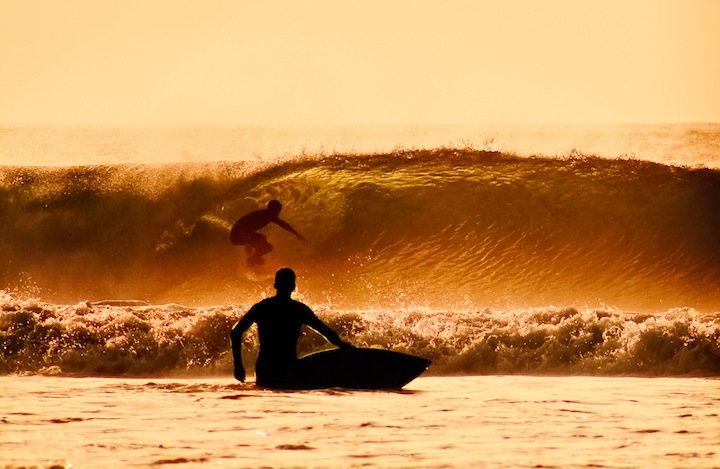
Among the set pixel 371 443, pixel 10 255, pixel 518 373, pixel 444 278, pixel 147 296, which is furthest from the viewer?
pixel 10 255

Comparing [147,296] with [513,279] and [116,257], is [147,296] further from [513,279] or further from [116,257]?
[513,279]

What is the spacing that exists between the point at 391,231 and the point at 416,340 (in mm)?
5729

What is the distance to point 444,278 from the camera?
17906mm

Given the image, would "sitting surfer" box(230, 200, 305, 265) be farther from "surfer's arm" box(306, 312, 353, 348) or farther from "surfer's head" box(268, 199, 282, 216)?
"surfer's arm" box(306, 312, 353, 348)

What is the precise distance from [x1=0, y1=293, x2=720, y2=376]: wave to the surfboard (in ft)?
7.83

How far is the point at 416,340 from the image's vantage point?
539 inches

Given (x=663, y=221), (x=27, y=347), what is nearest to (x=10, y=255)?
(x=27, y=347)

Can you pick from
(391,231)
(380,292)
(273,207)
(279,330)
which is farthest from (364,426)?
(391,231)

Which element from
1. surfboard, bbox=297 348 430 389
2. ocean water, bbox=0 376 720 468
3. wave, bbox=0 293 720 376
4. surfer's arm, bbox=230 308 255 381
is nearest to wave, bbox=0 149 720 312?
wave, bbox=0 293 720 376

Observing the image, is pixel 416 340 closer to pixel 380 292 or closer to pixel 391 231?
pixel 380 292

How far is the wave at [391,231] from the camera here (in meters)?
18.0

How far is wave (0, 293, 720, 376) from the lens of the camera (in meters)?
13.2

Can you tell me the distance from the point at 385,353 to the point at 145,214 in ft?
35.7

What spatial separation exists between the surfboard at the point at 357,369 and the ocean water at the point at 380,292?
0.52 feet
